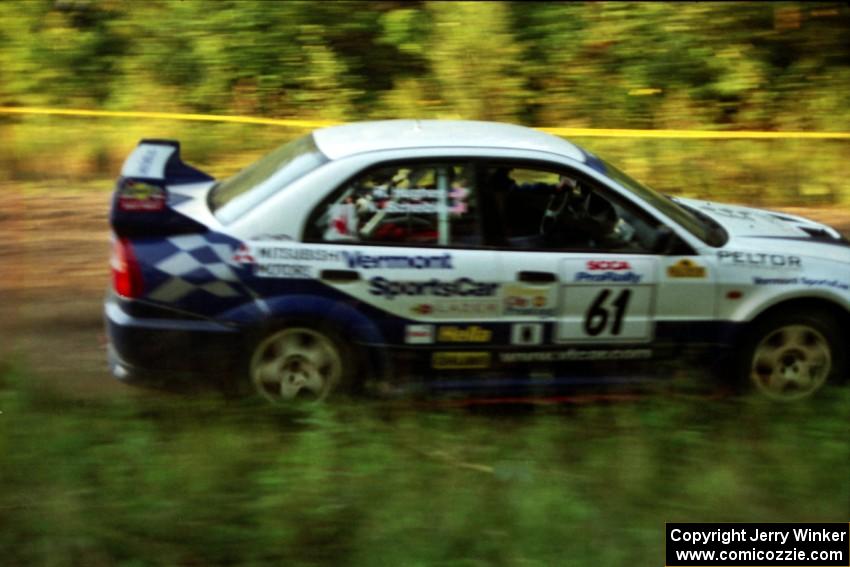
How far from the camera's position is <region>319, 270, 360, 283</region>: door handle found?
5211mm

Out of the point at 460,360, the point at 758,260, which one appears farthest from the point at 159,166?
the point at 758,260

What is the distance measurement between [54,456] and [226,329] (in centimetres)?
111

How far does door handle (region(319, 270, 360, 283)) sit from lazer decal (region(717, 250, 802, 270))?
1.88 meters

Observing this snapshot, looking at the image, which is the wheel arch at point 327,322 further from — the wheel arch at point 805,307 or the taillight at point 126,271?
the wheel arch at point 805,307

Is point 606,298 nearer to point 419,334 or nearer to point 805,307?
point 419,334

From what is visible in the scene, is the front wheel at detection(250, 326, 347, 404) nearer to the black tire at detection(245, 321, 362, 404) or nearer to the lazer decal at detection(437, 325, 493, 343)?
the black tire at detection(245, 321, 362, 404)

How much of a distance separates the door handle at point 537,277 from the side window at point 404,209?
0.29 m

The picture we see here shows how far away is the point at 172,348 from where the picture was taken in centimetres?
518

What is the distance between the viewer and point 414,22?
12.9 meters

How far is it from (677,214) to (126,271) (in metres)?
2.87

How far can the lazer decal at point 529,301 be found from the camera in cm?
534

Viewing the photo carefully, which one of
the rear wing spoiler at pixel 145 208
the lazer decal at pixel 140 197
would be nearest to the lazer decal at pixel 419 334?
the rear wing spoiler at pixel 145 208

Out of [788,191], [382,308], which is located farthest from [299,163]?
[788,191]

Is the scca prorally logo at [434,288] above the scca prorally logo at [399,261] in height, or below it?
below
